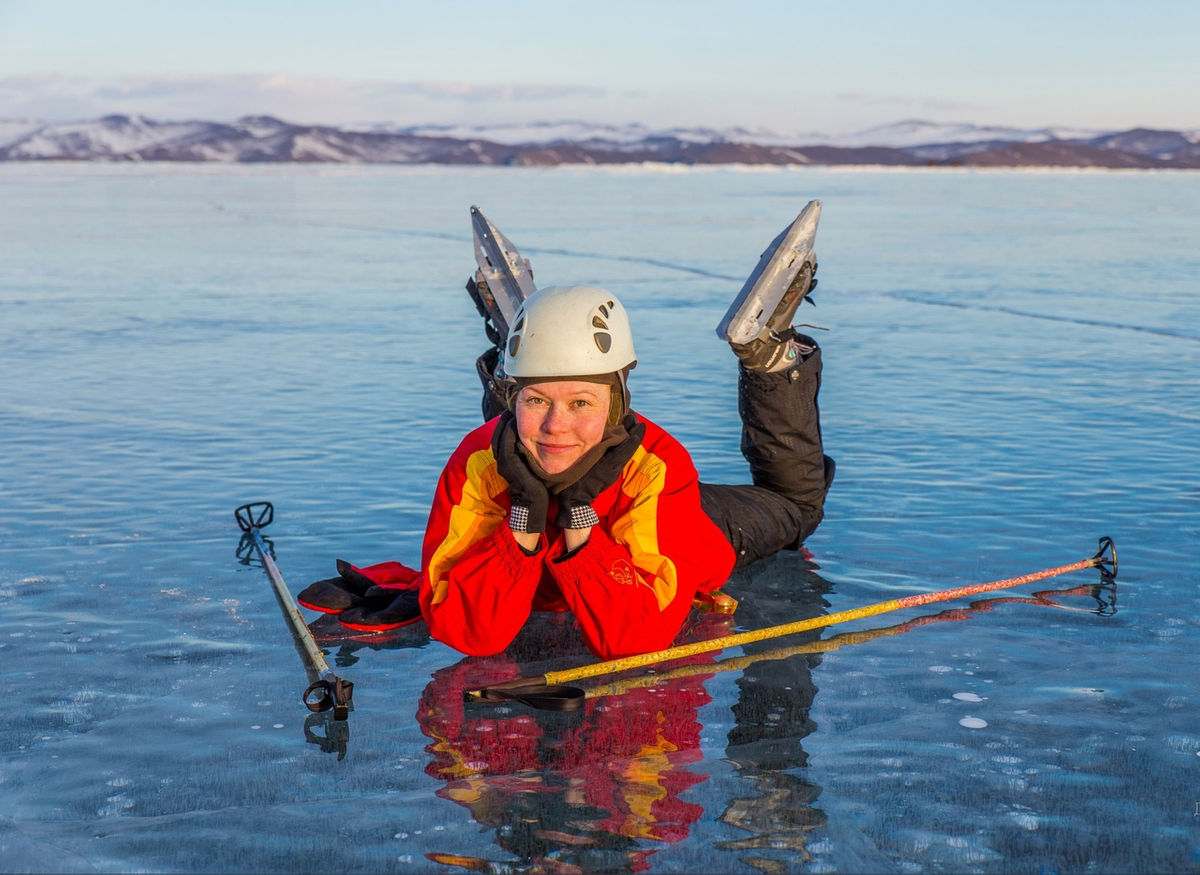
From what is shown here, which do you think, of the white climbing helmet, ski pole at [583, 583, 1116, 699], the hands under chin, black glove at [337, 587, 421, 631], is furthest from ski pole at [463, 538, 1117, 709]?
the white climbing helmet

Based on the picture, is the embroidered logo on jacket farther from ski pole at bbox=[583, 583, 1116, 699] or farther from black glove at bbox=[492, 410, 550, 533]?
ski pole at bbox=[583, 583, 1116, 699]

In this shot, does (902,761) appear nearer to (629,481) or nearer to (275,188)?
(629,481)

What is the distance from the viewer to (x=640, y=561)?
4941mm

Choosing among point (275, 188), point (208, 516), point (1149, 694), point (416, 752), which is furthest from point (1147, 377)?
point (275, 188)

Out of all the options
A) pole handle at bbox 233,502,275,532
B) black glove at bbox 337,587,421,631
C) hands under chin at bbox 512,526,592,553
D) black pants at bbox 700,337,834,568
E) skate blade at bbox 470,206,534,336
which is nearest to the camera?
hands under chin at bbox 512,526,592,553

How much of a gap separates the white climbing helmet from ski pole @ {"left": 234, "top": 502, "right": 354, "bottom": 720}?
1.32 m

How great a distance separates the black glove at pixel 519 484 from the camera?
15.7ft

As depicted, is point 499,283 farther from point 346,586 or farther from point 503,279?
point 346,586

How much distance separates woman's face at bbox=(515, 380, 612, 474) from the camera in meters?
4.80

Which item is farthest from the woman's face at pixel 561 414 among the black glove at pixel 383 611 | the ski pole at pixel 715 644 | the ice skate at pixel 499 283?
the ice skate at pixel 499 283

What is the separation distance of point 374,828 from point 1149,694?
9.44 ft

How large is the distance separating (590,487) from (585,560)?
283mm

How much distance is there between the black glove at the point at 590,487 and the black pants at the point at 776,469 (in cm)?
120

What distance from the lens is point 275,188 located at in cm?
6331
